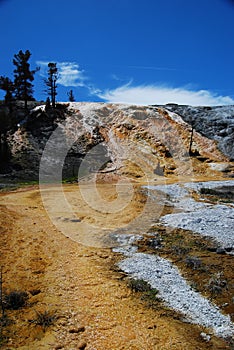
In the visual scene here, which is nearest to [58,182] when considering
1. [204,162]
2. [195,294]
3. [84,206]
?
[84,206]

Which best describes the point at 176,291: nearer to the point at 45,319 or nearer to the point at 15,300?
the point at 45,319

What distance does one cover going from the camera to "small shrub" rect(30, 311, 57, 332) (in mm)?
6501

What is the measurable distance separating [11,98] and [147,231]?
36.9m

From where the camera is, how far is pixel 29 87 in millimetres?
43938

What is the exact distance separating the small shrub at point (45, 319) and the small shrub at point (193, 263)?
5.33 metres

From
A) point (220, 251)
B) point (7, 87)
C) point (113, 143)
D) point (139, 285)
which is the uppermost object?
point (7, 87)

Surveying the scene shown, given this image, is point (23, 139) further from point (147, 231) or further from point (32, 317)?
point (32, 317)

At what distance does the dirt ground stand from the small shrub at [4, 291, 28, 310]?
0.16 m

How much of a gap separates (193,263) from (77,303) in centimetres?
476

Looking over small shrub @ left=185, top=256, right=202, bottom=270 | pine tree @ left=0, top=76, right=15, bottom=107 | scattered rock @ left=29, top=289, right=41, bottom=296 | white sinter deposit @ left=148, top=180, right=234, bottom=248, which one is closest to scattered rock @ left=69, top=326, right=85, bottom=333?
scattered rock @ left=29, top=289, right=41, bottom=296

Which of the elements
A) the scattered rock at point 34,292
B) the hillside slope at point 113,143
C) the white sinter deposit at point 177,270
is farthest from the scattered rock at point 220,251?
the hillside slope at point 113,143

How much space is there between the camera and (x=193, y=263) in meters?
9.95

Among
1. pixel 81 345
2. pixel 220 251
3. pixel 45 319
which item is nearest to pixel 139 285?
pixel 81 345

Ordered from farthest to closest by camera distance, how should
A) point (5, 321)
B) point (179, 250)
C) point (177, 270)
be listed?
point (179, 250) → point (177, 270) → point (5, 321)
